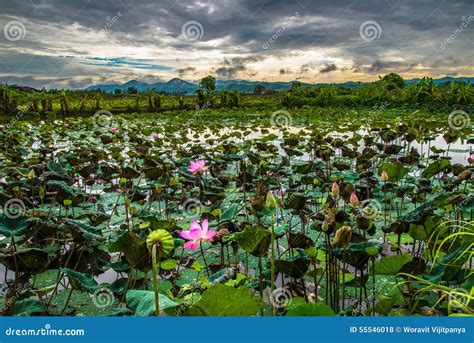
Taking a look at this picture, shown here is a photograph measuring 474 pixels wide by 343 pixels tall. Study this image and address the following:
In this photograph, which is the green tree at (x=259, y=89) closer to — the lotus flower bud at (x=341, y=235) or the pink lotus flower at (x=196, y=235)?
the pink lotus flower at (x=196, y=235)

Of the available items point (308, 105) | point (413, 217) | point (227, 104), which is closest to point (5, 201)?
point (413, 217)

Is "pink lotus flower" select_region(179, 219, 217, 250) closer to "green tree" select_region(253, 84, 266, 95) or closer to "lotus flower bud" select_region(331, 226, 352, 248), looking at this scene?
"lotus flower bud" select_region(331, 226, 352, 248)

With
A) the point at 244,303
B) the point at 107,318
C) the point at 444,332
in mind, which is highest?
the point at 244,303

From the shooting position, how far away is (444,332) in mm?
1466

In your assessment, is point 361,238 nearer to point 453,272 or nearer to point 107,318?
point 453,272

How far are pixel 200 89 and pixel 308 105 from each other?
511 centimetres


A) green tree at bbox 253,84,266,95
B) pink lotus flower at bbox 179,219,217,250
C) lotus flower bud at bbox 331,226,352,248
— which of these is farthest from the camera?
green tree at bbox 253,84,266,95

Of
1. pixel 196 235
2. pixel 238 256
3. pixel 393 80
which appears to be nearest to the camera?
pixel 196 235

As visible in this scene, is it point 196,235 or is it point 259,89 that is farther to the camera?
point 259,89

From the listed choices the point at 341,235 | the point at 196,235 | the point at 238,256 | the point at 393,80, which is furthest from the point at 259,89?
the point at 341,235

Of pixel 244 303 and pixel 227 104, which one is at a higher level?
pixel 227 104

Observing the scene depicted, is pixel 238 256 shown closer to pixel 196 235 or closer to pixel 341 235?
pixel 196 235

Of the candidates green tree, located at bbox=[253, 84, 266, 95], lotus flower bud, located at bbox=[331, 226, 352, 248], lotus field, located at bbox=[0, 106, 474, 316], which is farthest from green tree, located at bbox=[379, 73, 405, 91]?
lotus flower bud, located at bbox=[331, 226, 352, 248]

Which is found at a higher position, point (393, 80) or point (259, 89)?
point (259, 89)
